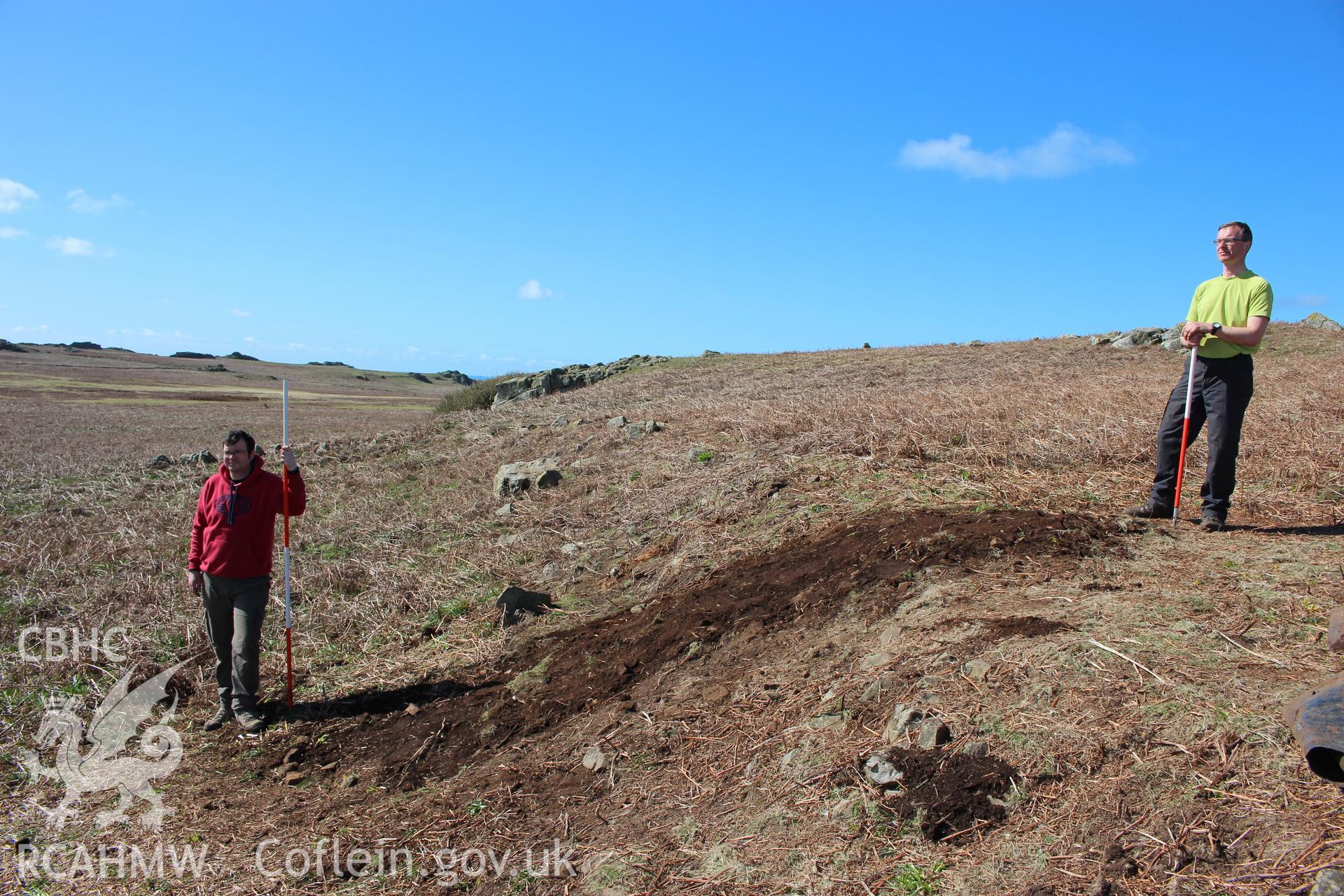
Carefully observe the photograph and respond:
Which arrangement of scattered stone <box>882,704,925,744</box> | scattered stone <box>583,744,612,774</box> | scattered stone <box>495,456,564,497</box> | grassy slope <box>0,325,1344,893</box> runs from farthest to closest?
scattered stone <box>495,456,564,497</box>
scattered stone <box>583,744,612,774</box>
scattered stone <box>882,704,925,744</box>
grassy slope <box>0,325,1344,893</box>

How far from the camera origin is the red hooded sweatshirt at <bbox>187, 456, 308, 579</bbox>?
566 centimetres

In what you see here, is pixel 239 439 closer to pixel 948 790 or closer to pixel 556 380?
pixel 948 790

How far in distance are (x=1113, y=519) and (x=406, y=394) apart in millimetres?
72361

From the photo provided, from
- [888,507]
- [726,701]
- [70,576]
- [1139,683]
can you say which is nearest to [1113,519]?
[888,507]

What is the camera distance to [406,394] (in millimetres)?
73062

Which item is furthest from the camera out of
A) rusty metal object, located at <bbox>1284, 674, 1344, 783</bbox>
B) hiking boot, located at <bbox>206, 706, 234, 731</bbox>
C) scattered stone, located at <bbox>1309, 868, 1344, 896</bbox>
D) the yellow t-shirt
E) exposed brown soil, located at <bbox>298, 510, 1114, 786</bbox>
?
hiking boot, located at <bbox>206, 706, 234, 731</bbox>

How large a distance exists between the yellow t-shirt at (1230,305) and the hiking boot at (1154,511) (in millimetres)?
1074

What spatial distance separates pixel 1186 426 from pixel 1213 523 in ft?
2.20

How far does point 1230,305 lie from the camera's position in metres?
5.56

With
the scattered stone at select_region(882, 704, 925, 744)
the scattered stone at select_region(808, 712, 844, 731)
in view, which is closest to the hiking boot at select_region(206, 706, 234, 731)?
the scattered stone at select_region(808, 712, 844, 731)

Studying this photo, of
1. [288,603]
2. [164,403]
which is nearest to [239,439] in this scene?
[288,603]

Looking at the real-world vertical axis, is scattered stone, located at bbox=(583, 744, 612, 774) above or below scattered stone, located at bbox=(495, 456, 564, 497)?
below

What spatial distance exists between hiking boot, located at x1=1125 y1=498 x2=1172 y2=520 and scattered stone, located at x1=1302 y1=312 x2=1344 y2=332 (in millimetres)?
19654

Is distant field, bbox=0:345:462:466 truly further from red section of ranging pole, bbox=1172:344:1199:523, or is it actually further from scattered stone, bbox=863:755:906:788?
red section of ranging pole, bbox=1172:344:1199:523
